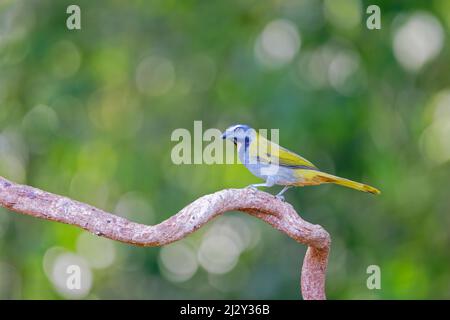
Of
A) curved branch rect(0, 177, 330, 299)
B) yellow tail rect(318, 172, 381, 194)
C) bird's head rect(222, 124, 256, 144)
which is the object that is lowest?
curved branch rect(0, 177, 330, 299)

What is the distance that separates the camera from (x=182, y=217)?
12.2 feet

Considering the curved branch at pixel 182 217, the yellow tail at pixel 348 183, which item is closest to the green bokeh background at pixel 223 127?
the yellow tail at pixel 348 183

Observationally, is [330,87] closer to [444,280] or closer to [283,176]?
[444,280]

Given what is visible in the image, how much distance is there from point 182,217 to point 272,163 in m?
1.51

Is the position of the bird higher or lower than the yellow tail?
higher

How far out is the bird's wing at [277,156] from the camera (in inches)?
199

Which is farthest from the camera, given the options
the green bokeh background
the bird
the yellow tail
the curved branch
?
the green bokeh background

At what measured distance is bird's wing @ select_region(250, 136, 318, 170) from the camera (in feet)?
16.6

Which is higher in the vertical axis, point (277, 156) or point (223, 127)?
point (223, 127)

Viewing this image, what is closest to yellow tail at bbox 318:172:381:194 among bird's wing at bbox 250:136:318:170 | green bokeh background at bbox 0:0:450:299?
bird's wing at bbox 250:136:318:170

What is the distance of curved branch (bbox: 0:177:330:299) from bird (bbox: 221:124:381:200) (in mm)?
810

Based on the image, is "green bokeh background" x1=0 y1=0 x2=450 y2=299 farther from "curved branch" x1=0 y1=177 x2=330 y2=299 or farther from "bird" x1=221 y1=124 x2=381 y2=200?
"curved branch" x1=0 y1=177 x2=330 y2=299

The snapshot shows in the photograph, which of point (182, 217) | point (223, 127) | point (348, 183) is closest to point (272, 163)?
point (348, 183)

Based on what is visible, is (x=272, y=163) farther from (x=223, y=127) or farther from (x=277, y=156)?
(x=223, y=127)
